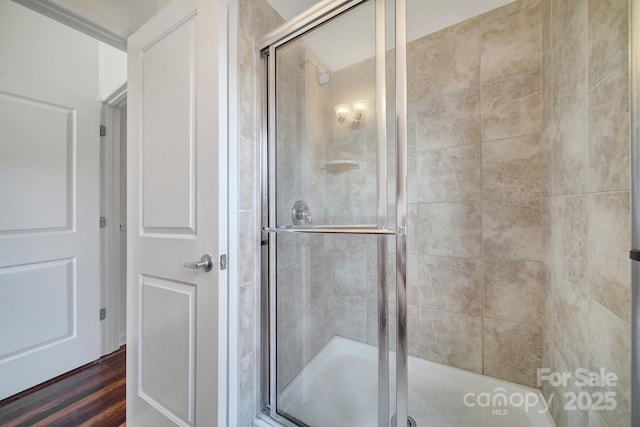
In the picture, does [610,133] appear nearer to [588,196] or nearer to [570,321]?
[588,196]

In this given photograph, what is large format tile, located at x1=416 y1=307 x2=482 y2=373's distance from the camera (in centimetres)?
129

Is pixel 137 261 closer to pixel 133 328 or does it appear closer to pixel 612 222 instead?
pixel 133 328

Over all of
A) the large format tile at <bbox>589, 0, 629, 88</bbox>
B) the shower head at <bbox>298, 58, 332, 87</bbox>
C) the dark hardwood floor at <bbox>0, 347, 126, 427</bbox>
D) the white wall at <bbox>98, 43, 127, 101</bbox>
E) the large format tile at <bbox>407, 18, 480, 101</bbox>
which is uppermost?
the white wall at <bbox>98, 43, 127, 101</bbox>

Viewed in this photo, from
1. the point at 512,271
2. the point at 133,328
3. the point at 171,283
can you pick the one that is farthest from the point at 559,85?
the point at 133,328

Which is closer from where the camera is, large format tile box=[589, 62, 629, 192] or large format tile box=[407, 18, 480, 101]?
large format tile box=[589, 62, 629, 192]

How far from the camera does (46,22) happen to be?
5.20ft

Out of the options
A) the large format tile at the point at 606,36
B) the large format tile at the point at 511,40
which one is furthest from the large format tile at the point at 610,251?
the large format tile at the point at 511,40

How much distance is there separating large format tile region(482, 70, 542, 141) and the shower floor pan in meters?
1.26

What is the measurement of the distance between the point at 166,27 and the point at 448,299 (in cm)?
194

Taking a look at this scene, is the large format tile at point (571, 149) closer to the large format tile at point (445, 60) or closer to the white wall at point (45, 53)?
the large format tile at point (445, 60)

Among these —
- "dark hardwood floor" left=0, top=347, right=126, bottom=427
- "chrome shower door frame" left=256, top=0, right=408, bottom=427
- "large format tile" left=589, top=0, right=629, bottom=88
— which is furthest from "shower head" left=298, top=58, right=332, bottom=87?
"dark hardwood floor" left=0, top=347, right=126, bottom=427

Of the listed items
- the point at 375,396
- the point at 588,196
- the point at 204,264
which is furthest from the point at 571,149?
the point at 204,264

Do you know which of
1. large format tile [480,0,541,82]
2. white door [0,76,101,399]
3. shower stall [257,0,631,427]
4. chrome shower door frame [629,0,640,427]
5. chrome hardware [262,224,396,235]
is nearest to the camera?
chrome shower door frame [629,0,640,427]

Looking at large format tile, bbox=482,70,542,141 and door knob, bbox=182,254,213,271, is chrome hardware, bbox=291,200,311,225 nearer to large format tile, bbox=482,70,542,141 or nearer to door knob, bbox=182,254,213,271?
door knob, bbox=182,254,213,271
